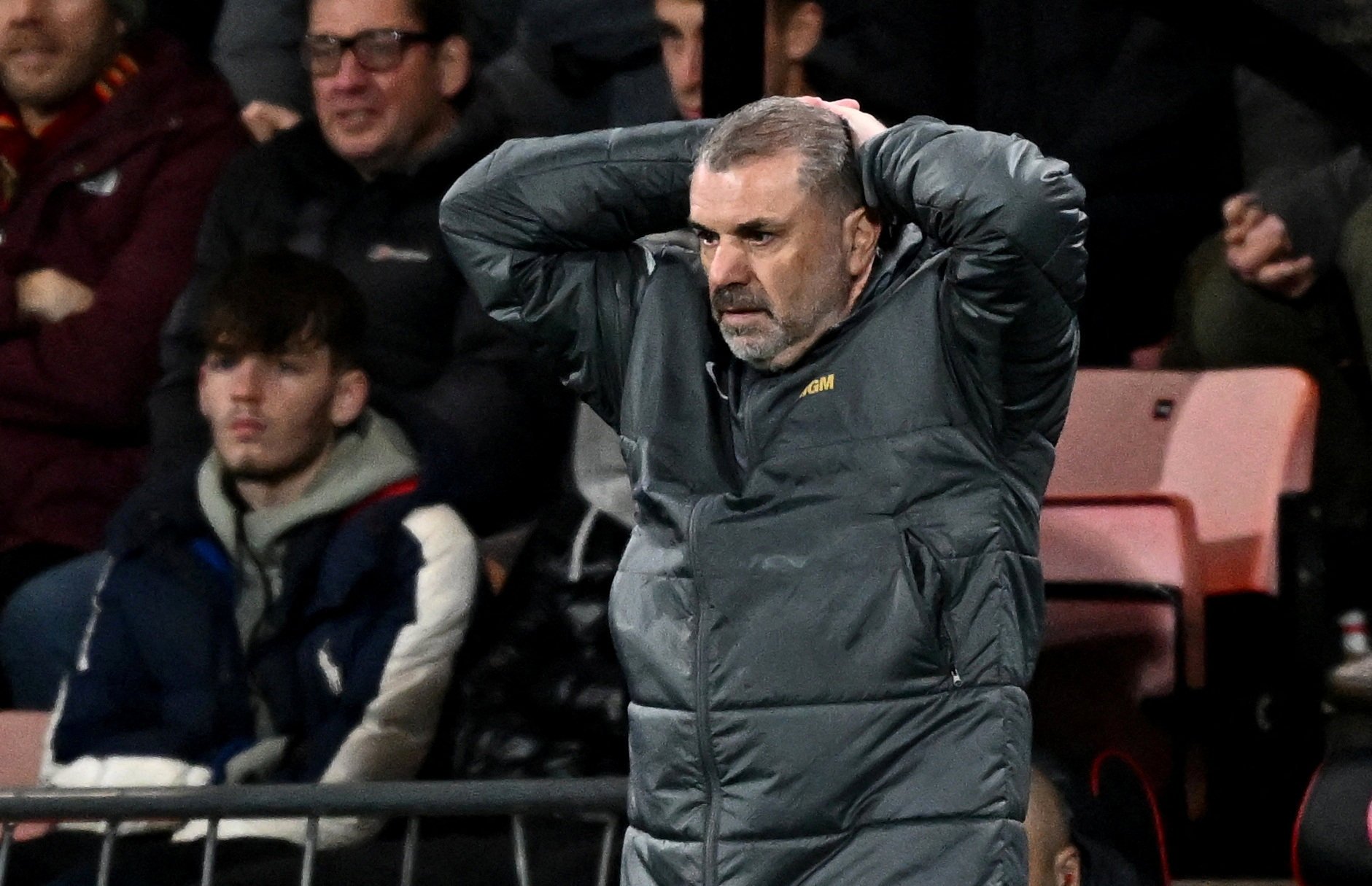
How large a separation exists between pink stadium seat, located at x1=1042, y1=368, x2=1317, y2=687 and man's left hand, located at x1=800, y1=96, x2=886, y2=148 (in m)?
1.44

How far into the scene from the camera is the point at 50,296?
4.75m

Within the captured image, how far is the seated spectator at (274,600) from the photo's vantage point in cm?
400

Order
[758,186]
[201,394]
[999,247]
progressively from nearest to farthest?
[999,247] < [758,186] < [201,394]

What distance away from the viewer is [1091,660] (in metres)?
3.87

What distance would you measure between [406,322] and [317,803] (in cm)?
118

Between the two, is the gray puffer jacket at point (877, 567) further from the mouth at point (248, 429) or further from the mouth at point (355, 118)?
the mouth at point (355, 118)

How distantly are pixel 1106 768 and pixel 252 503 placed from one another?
5.57 feet

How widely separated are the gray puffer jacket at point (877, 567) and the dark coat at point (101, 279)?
2289 mm

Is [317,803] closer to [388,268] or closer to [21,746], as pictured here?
[21,746]

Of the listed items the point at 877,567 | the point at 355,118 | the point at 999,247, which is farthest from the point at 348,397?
the point at 999,247

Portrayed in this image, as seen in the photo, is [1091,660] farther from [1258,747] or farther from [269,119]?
[269,119]

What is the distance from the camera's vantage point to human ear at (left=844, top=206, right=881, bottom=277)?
2.60 meters

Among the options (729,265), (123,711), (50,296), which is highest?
(729,265)

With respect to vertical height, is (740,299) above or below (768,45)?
below
